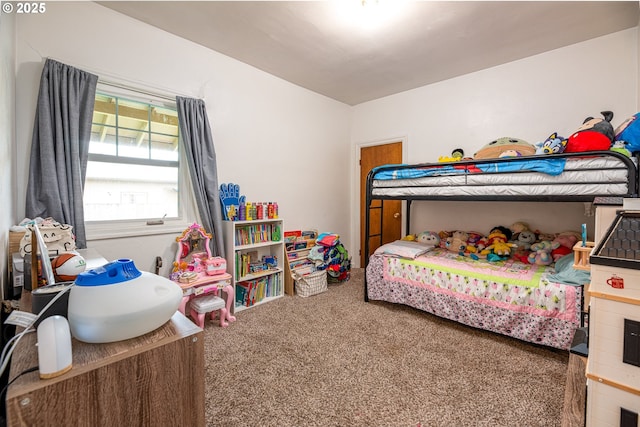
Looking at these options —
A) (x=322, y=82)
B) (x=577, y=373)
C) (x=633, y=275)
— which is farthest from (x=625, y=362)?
(x=322, y=82)

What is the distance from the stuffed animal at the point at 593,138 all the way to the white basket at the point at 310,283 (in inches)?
101

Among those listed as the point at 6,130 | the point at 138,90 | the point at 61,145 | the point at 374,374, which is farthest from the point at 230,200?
the point at 374,374

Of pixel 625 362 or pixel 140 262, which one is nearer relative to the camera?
pixel 625 362

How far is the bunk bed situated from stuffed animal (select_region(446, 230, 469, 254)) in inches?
10.1

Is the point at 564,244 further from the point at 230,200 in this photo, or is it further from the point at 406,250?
the point at 230,200

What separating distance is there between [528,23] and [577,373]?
267cm

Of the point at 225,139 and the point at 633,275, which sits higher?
the point at 225,139

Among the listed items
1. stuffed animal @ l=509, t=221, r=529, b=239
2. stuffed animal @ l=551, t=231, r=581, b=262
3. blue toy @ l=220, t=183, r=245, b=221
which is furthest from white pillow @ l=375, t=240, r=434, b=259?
blue toy @ l=220, t=183, r=245, b=221

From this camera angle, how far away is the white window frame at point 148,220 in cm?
220

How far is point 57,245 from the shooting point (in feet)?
5.13

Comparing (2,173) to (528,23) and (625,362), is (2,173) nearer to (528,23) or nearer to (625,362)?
(625,362)

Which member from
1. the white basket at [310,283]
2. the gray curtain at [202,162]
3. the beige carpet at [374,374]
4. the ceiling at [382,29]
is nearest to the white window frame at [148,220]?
the gray curtain at [202,162]

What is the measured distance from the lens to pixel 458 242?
10.2 feet

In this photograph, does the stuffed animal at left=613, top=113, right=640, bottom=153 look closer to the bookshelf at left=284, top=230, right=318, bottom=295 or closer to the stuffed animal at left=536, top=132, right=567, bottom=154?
the stuffed animal at left=536, top=132, right=567, bottom=154
